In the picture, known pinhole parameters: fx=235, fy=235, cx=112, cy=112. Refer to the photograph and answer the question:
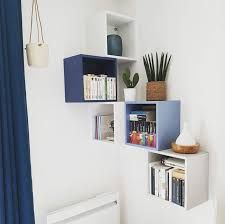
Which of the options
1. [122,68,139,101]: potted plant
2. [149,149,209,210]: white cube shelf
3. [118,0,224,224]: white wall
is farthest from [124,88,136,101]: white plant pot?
[149,149,209,210]: white cube shelf

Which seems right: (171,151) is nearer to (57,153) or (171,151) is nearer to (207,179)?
(207,179)

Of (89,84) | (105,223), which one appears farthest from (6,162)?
(105,223)

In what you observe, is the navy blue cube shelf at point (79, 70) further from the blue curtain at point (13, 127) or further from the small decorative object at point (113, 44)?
the blue curtain at point (13, 127)

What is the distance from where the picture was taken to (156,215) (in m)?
1.92

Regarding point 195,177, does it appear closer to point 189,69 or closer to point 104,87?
point 189,69

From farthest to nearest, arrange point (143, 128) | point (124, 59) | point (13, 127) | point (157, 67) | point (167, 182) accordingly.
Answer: point (124, 59) < point (157, 67) < point (143, 128) < point (167, 182) < point (13, 127)

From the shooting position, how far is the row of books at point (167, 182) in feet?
4.90

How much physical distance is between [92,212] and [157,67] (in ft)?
4.07

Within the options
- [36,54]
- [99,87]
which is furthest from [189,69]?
[36,54]

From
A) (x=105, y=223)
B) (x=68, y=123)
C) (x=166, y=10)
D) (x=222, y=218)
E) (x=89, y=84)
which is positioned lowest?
(x=105, y=223)

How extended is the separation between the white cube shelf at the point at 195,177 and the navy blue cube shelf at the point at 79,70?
0.68m

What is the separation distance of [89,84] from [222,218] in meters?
1.27

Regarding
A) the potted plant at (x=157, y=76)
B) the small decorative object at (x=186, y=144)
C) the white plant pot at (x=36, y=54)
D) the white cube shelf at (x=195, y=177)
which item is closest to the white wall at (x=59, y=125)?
the white plant pot at (x=36, y=54)

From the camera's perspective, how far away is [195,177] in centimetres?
148
